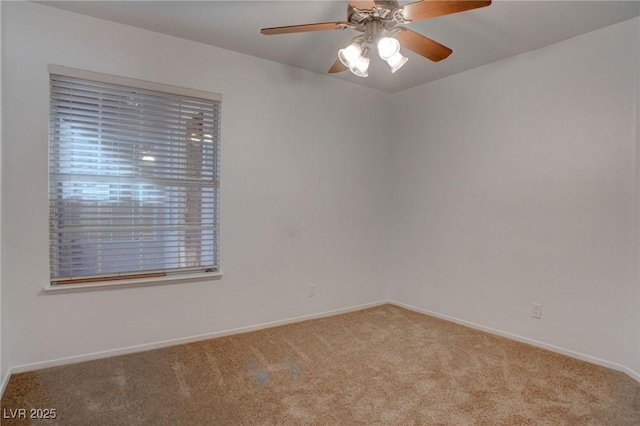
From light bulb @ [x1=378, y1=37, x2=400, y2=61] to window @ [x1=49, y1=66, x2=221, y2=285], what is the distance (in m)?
1.67

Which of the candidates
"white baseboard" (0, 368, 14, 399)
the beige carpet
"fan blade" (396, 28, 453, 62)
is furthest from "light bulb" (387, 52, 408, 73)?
"white baseboard" (0, 368, 14, 399)

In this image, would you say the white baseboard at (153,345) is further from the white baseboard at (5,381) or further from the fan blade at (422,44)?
the fan blade at (422,44)

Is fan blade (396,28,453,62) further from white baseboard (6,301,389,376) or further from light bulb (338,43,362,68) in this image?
white baseboard (6,301,389,376)

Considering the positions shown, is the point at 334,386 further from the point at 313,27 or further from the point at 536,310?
the point at 313,27

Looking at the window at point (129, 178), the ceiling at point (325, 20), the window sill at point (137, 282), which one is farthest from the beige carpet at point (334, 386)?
the ceiling at point (325, 20)

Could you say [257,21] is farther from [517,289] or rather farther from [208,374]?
[517,289]

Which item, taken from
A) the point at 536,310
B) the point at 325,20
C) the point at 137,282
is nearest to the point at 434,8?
the point at 325,20

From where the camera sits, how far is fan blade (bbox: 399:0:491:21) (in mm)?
1683

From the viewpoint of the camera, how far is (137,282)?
2.80 m

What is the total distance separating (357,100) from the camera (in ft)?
13.3

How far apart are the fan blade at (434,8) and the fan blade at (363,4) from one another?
16 cm

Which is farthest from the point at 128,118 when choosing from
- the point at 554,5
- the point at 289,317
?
the point at 554,5

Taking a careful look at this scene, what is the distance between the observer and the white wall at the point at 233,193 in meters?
2.42

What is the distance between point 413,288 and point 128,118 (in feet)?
10.8
